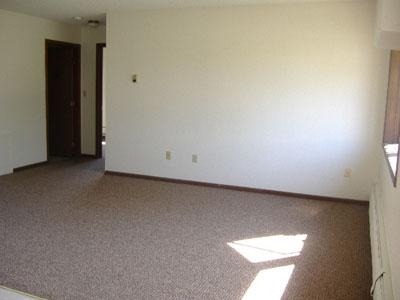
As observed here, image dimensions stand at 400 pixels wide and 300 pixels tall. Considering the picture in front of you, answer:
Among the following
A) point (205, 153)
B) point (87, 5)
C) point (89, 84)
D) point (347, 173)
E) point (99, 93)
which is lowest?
point (347, 173)

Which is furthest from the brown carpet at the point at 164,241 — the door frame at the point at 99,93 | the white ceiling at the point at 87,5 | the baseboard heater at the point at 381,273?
the white ceiling at the point at 87,5

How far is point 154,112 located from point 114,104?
0.64 metres

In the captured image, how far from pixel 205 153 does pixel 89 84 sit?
8.93 ft

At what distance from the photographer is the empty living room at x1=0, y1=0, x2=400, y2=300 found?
2.88 meters

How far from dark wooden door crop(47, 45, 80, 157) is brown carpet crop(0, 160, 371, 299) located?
179 cm

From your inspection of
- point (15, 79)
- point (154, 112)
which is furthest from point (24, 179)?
point (154, 112)

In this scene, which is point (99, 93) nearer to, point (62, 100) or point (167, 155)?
point (62, 100)

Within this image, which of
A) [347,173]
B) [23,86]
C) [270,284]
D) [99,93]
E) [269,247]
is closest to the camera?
[270,284]

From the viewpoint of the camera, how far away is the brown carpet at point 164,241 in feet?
8.82

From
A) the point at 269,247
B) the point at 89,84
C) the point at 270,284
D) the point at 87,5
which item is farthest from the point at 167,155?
the point at 270,284

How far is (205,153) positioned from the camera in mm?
5371

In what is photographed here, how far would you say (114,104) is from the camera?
227 inches

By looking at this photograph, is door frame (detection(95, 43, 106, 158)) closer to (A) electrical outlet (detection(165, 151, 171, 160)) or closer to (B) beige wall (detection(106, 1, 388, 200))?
(B) beige wall (detection(106, 1, 388, 200))

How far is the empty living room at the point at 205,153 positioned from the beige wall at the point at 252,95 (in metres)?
0.02
